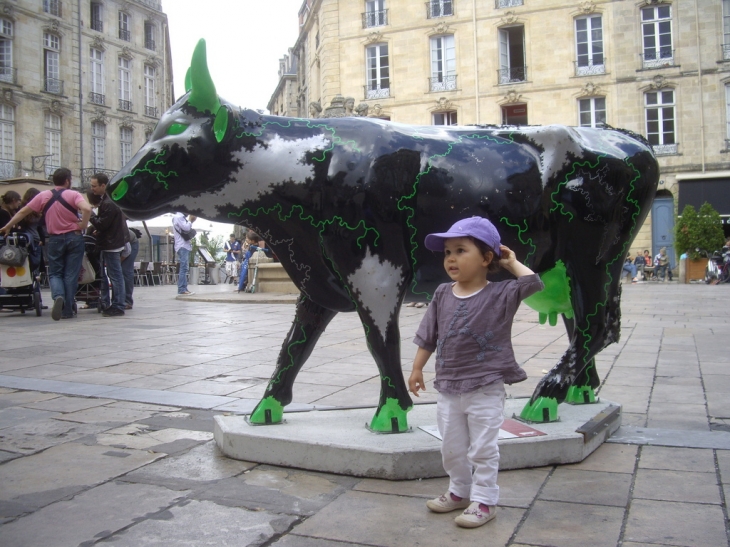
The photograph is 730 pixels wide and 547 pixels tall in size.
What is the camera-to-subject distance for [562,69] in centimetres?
2934

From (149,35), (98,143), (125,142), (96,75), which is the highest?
(149,35)

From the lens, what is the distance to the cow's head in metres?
3.31

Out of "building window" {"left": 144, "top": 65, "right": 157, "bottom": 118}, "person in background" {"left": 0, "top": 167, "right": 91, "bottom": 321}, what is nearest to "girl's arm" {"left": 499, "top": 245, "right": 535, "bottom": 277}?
"person in background" {"left": 0, "top": 167, "right": 91, "bottom": 321}

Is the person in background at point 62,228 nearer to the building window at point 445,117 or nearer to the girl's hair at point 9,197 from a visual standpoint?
the girl's hair at point 9,197

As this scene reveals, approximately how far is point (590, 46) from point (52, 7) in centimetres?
2505

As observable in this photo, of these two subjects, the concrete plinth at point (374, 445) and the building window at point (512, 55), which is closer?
the concrete plinth at point (374, 445)

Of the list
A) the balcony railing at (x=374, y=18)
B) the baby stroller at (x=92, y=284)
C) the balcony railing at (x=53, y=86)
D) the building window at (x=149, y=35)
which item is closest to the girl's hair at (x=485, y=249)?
the baby stroller at (x=92, y=284)

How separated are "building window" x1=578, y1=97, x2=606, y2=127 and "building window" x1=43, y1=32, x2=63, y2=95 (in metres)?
23.9

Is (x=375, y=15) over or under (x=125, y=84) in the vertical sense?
over

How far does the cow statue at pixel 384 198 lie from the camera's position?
3.32 meters

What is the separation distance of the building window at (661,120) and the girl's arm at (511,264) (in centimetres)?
2808

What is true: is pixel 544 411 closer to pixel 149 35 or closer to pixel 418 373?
pixel 418 373

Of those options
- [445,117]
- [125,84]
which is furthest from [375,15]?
[125,84]

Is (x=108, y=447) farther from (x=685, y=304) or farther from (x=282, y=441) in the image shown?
(x=685, y=304)
